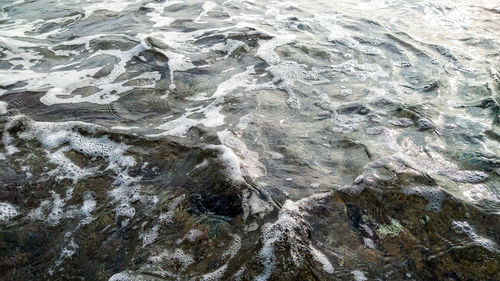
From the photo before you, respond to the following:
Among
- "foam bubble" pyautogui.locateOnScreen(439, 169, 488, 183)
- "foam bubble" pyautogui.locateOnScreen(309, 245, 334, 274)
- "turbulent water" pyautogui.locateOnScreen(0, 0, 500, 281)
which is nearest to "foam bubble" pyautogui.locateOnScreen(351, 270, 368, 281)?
"turbulent water" pyautogui.locateOnScreen(0, 0, 500, 281)

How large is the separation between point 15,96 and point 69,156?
5.98ft

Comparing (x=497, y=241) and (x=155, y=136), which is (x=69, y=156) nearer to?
(x=155, y=136)

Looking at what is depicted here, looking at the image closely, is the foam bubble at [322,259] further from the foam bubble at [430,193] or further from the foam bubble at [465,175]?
the foam bubble at [465,175]

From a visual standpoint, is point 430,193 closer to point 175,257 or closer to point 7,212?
point 175,257

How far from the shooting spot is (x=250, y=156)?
3.48 m

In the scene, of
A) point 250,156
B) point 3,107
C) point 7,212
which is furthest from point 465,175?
point 3,107

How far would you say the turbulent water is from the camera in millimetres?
2508

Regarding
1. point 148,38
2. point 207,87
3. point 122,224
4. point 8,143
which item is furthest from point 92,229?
point 148,38

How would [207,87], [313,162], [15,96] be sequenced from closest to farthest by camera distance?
[313,162], [15,96], [207,87]

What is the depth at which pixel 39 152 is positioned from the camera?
358 centimetres

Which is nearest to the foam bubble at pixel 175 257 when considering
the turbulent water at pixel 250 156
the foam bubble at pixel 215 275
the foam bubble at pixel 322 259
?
the turbulent water at pixel 250 156

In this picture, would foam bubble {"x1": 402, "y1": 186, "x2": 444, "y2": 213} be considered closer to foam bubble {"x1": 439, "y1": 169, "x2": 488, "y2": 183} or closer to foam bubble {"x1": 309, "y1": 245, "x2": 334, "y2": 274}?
foam bubble {"x1": 439, "y1": 169, "x2": 488, "y2": 183}

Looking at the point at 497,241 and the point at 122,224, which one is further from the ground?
the point at 497,241

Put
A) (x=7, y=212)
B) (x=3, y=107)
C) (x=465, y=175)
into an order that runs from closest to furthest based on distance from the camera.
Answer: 1. (x=7, y=212)
2. (x=465, y=175)
3. (x=3, y=107)
